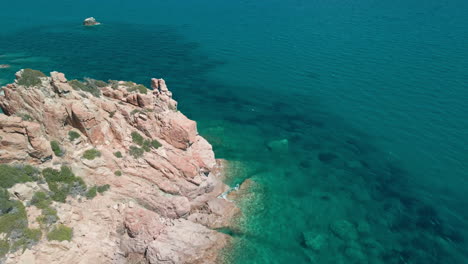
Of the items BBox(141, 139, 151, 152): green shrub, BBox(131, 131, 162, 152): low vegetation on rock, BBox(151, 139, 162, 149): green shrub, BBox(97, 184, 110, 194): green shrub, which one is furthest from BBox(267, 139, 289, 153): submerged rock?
BBox(97, 184, 110, 194): green shrub

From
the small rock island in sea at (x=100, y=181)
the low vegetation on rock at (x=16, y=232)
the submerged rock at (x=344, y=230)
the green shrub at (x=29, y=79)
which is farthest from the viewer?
the submerged rock at (x=344, y=230)

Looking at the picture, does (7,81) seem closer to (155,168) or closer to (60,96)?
(60,96)

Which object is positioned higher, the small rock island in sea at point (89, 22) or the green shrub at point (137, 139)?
the small rock island in sea at point (89, 22)

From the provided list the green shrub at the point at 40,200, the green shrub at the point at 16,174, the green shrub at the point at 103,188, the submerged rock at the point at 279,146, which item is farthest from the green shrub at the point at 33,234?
the submerged rock at the point at 279,146

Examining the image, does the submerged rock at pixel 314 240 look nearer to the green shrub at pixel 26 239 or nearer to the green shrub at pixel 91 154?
the green shrub at pixel 91 154

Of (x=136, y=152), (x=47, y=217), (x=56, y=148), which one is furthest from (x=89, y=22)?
(x=47, y=217)

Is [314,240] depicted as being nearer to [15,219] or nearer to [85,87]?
[15,219]

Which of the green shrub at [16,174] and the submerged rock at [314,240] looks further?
the submerged rock at [314,240]
